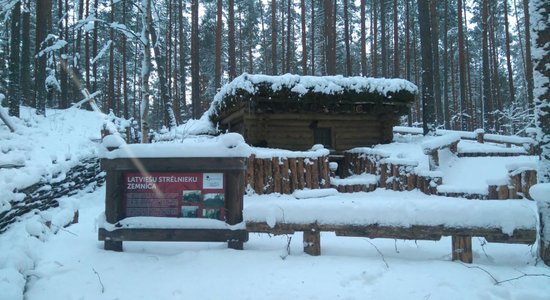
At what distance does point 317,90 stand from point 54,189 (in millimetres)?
8122

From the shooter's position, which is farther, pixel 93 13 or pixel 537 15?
pixel 93 13

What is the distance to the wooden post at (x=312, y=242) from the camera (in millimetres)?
5152

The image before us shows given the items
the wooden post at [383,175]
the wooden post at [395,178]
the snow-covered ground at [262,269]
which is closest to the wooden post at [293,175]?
the wooden post at [383,175]

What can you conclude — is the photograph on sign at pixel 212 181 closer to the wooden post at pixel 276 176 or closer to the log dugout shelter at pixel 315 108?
the wooden post at pixel 276 176

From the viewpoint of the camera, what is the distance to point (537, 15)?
493 cm

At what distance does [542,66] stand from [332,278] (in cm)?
390

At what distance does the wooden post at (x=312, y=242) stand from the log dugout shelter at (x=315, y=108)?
736 centimetres

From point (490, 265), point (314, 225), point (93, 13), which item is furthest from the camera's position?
point (93, 13)

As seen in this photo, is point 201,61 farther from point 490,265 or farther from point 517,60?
point 517,60

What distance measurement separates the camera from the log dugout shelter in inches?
481

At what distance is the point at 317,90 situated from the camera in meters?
12.5

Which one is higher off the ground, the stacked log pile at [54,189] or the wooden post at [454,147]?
the wooden post at [454,147]

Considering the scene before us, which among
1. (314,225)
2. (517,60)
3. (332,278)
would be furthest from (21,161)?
(517,60)

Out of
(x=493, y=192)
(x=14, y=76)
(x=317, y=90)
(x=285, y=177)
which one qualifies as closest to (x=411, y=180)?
(x=493, y=192)
